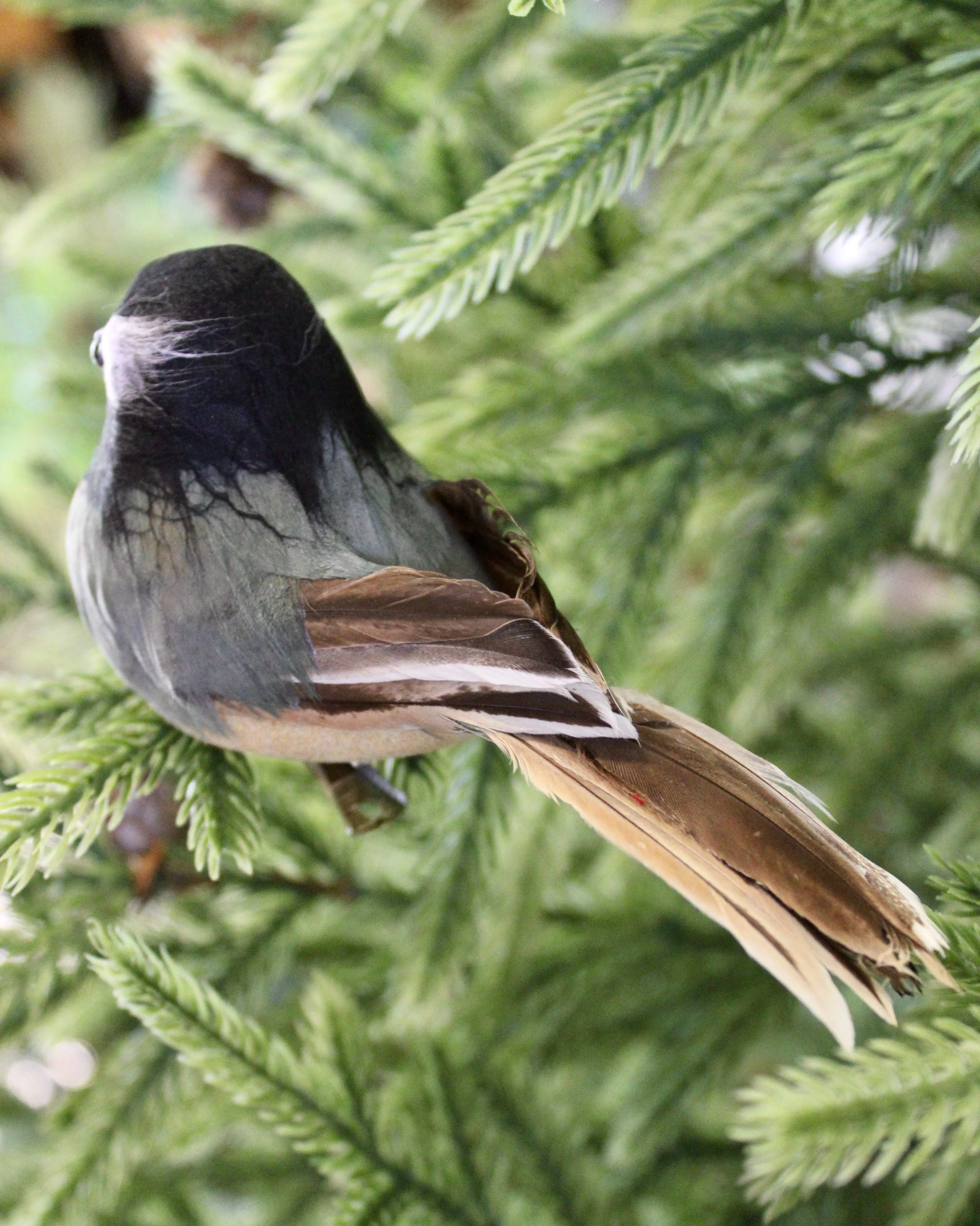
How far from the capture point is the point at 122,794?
59 cm

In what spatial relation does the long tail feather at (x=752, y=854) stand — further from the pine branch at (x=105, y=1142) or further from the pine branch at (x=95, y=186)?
the pine branch at (x=95, y=186)

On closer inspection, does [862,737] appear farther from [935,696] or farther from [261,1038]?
[261,1038]

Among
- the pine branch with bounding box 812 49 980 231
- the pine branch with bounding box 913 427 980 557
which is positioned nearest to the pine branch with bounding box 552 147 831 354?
the pine branch with bounding box 812 49 980 231

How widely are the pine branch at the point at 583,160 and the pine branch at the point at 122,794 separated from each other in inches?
11.4

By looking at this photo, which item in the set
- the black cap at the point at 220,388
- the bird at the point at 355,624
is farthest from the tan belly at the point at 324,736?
the black cap at the point at 220,388

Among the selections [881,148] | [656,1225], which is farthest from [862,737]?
[881,148]

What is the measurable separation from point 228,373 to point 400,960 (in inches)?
19.3

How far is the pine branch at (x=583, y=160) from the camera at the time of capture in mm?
609

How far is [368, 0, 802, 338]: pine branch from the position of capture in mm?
609

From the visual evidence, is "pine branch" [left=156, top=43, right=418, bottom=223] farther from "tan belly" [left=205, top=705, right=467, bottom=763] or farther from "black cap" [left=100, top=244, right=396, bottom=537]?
"tan belly" [left=205, top=705, right=467, bottom=763]

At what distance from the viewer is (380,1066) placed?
41.6 inches

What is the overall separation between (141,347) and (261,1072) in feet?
1.46

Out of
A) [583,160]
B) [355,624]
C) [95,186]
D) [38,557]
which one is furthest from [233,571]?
[95,186]

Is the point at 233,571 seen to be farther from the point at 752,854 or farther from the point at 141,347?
the point at 752,854
